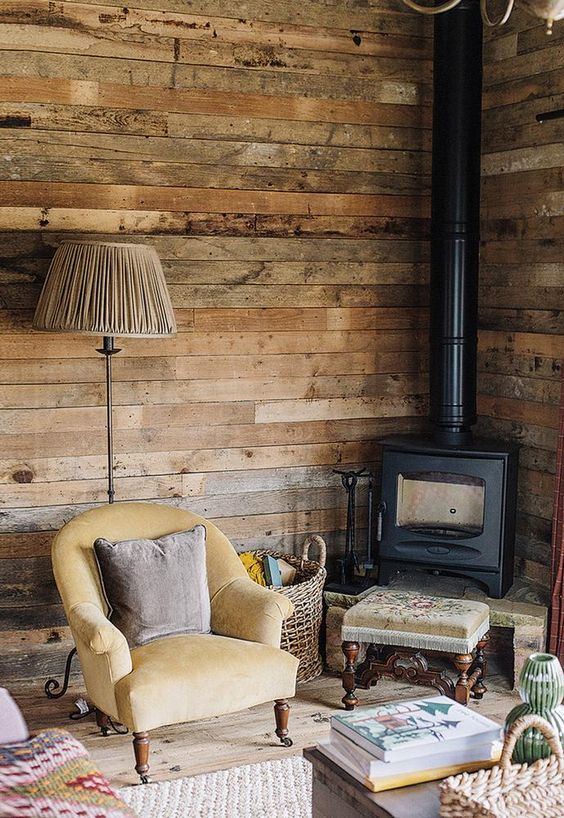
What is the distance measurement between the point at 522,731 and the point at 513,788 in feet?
0.39

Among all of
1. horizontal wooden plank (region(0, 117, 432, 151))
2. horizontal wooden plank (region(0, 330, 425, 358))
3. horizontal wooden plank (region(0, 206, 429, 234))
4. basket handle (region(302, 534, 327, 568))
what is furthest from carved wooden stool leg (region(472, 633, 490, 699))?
horizontal wooden plank (region(0, 117, 432, 151))

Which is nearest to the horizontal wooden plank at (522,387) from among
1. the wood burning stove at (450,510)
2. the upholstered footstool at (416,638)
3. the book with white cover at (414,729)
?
the wood burning stove at (450,510)

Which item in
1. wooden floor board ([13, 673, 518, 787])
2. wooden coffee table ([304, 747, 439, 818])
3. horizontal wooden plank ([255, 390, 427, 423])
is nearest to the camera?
wooden coffee table ([304, 747, 439, 818])

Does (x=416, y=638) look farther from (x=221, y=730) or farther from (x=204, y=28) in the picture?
(x=204, y=28)

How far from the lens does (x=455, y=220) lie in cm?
437

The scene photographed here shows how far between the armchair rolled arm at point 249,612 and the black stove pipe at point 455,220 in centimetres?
116

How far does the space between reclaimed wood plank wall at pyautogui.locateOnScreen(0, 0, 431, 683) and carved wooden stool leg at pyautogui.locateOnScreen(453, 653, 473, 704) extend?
40.4 inches

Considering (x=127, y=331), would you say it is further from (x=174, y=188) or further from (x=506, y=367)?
(x=506, y=367)

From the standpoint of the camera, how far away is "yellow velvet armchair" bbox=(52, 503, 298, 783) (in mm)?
3236

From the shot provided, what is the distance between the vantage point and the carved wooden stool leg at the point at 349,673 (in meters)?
3.96

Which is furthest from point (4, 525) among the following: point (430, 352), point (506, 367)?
point (506, 367)

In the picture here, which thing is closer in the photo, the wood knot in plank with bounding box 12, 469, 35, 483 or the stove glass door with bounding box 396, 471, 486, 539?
the wood knot in plank with bounding box 12, 469, 35, 483

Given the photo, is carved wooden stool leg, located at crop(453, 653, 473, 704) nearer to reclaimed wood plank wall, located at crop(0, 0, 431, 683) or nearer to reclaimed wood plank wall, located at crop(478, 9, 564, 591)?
reclaimed wood plank wall, located at crop(478, 9, 564, 591)

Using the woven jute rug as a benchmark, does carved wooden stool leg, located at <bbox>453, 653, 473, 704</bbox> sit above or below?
above
